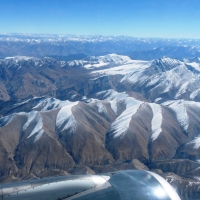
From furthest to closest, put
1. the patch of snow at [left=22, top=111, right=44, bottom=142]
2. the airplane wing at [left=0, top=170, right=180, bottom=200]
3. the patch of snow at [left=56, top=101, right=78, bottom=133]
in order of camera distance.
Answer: the patch of snow at [left=56, top=101, right=78, bottom=133] → the patch of snow at [left=22, top=111, right=44, bottom=142] → the airplane wing at [left=0, top=170, right=180, bottom=200]

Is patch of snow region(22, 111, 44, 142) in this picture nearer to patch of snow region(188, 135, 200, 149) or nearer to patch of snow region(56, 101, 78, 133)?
patch of snow region(56, 101, 78, 133)

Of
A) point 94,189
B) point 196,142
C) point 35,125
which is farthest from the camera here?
point 35,125

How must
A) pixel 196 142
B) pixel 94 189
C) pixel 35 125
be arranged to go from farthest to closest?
1. pixel 35 125
2. pixel 196 142
3. pixel 94 189

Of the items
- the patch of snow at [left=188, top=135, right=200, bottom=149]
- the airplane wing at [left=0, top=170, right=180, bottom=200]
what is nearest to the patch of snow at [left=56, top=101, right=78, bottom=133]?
the patch of snow at [left=188, top=135, right=200, bottom=149]

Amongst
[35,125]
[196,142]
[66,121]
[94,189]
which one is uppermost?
[94,189]

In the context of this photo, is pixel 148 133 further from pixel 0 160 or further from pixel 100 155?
pixel 0 160

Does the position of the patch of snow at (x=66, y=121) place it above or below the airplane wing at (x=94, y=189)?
below

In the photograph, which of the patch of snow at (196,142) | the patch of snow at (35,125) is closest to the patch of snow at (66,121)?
the patch of snow at (35,125)

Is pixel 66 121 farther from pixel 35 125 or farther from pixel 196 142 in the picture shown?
pixel 196 142

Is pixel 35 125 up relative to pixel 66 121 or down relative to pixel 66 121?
down

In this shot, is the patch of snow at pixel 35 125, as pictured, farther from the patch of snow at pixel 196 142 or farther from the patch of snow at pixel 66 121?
the patch of snow at pixel 196 142

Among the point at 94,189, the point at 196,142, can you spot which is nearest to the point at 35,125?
the point at 196,142

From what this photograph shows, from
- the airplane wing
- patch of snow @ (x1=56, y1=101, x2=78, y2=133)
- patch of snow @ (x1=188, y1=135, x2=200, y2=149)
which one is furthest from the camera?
patch of snow @ (x1=56, y1=101, x2=78, y2=133)

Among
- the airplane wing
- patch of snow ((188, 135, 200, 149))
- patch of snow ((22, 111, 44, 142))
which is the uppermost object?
the airplane wing
